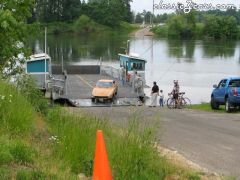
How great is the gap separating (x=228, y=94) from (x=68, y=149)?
19.6 metres

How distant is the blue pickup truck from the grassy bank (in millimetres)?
17468

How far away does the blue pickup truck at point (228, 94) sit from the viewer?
82.3ft

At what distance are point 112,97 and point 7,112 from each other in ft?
89.6

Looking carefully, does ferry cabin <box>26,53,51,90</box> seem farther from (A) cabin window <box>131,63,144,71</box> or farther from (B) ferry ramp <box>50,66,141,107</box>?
(A) cabin window <box>131,63,144,71</box>

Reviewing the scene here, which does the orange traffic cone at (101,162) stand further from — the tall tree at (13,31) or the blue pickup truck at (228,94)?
the blue pickup truck at (228,94)

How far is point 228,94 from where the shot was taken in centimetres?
2566

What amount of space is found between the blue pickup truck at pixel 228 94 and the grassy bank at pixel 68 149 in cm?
1747

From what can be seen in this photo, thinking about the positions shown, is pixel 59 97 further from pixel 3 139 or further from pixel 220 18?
pixel 220 18

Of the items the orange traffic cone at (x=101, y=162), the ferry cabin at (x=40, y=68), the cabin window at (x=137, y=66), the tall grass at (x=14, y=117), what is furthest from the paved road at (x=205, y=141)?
the cabin window at (x=137, y=66)

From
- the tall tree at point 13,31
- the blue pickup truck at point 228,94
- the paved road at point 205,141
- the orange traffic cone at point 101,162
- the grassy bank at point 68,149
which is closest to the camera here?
the orange traffic cone at point 101,162

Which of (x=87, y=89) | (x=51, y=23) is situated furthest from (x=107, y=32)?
(x=87, y=89)

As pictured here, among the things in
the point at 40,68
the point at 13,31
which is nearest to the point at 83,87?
the point at 40,68

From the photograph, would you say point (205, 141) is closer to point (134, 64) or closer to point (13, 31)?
point (13, 31)

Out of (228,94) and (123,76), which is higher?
(228,94)
